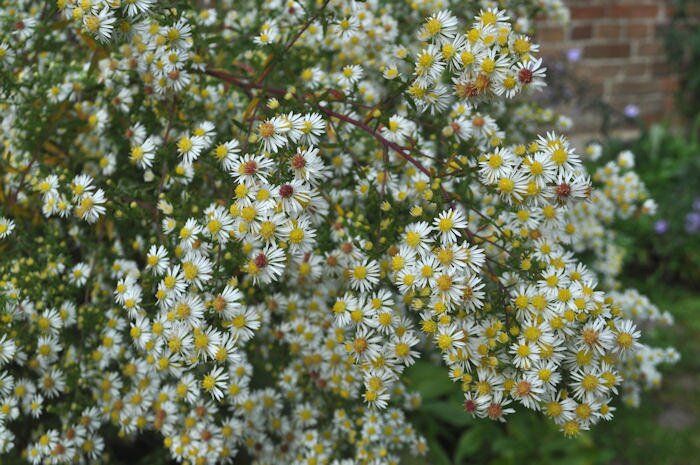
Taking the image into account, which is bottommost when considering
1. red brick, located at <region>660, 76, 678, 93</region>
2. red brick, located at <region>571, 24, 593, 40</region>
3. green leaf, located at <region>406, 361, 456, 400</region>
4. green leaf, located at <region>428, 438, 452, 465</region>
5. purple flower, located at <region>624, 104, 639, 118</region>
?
green leaf, located at <region>428, 438, 452, 465</region>

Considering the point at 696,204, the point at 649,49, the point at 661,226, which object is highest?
the point at 649,49

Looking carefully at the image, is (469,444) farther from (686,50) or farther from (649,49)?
(686,50)

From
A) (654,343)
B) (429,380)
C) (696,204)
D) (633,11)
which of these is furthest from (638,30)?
(429,380)

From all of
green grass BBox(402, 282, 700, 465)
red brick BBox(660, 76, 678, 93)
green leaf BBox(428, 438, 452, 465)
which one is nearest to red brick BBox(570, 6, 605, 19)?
red brick BBox(660, 76, 678, 93)


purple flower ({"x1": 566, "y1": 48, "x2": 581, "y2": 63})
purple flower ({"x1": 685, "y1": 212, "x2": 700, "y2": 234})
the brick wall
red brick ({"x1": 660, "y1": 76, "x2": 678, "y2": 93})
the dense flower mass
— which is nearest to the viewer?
the dense flower mass

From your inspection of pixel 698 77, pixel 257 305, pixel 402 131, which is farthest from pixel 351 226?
pixel 698 77

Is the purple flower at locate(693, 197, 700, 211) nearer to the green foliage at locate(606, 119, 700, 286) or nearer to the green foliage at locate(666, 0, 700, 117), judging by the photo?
the green foliage at locate(606, 119, 700, 286)
